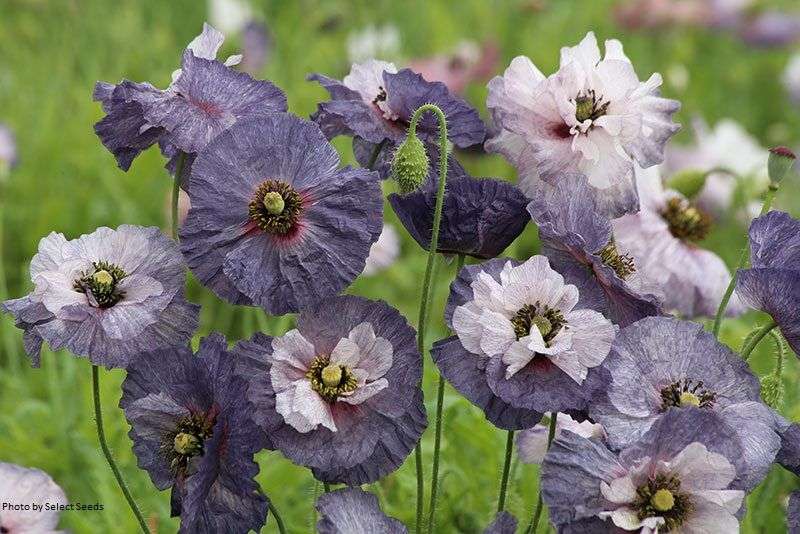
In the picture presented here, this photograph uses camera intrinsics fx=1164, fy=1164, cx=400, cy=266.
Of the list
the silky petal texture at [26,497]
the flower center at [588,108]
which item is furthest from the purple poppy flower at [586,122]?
the silky petal texture at [26,497]

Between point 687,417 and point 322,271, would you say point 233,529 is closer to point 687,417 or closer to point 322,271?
point 322,271

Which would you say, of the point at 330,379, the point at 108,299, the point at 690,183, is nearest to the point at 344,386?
the point at 330,379

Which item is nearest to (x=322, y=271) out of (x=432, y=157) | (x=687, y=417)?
(x=432, y=157)

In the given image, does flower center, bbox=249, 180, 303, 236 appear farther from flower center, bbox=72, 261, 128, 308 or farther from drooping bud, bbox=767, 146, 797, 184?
drooping bud, bbox=767, 146, 797, 184

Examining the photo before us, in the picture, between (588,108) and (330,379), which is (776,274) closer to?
(588,108)

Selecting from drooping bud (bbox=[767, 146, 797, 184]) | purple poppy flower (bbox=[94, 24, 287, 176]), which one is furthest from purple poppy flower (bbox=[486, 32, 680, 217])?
purple poppy flower (bbox=[94, 24, 287, 176])

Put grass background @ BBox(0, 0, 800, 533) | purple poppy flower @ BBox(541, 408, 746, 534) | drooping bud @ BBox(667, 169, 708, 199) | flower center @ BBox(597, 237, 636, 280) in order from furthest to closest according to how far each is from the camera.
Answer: grass background @ BBox(0, 0, 800, 533), drooping bud @ BBox(667, 169, 708, 199), flower center @ BBox(597, 237, 636, 280), purple poppy flower @ BBox(541, 408, 746, 534)

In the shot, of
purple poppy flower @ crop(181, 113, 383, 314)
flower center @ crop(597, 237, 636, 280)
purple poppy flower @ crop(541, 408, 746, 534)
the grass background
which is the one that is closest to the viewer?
purple poppy flower @ crop(541, 408, 746, 534)
